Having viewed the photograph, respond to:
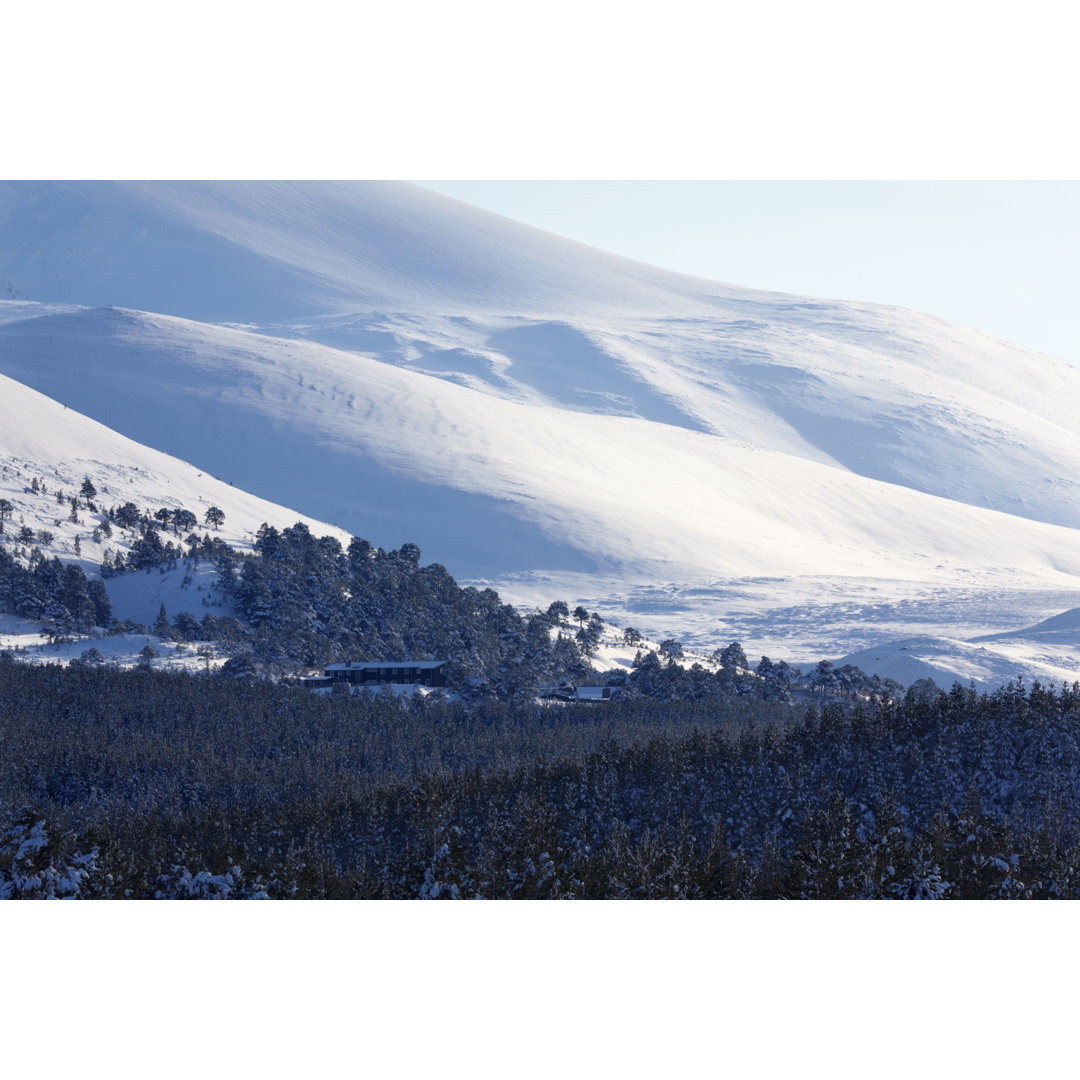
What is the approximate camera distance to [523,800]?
64.2 m

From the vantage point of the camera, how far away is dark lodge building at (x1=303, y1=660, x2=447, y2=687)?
405ft

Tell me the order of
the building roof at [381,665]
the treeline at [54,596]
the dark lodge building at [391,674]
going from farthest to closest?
the treeline at [54,596]
the building roof at [381,665]
the dark lodge building at [391,674]

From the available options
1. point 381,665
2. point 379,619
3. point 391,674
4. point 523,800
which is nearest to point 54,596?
point 379,619

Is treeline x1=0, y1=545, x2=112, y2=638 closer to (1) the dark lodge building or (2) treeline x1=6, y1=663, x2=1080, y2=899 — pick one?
(1) the dark lodge building

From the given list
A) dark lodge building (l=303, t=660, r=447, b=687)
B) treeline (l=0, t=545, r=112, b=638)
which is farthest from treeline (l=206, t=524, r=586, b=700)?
treeline (l=0, t=545, r=112, b=638)

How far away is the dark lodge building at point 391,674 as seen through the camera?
405 ft

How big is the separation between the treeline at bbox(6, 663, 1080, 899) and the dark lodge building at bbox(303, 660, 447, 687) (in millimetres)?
18007

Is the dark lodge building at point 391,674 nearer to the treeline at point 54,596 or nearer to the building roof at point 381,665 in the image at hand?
the building roof at point 381,665

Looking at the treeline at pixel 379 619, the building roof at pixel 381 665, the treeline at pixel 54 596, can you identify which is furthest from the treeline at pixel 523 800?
the treeline at pixel 54 596

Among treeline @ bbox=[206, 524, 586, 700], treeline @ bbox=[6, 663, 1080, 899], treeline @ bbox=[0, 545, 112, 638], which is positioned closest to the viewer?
treeline @ bbox=[6, 663, 1080, 899]

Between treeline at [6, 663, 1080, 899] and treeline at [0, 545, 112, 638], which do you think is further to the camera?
treeline at [0, 545, 112, 638]

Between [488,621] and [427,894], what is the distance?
3851 inches

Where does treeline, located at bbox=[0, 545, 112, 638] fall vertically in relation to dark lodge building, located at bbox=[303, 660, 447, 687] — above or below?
above

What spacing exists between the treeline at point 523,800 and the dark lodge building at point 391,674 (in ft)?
59.1
